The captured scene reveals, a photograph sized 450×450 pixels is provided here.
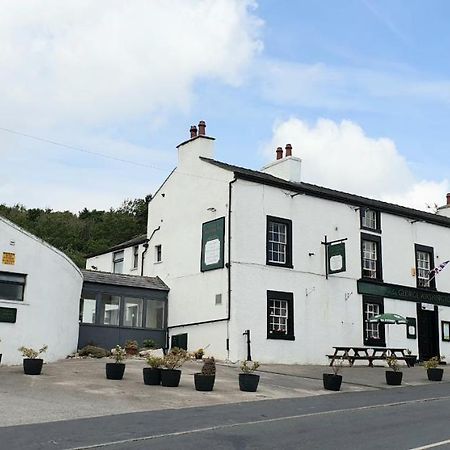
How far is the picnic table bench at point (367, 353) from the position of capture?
26.2 m

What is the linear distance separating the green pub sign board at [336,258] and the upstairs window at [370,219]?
2.88 m

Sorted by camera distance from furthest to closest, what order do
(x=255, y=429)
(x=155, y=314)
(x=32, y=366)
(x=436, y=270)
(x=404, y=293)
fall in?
(x=436, y=270) < (x=404, y=293) < (x=155, y=314) < (x=32, y=366) < (x=255, y=429)

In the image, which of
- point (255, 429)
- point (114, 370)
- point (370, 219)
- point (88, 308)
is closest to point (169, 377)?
point (114, 370)

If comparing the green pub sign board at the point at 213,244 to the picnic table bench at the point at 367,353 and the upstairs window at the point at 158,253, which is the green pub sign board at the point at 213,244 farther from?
the picnic table bench at the point at 367,353

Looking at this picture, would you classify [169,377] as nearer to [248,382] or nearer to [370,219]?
[248,382]

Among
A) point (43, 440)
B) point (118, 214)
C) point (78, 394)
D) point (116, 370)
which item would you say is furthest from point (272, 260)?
point (118, 214)

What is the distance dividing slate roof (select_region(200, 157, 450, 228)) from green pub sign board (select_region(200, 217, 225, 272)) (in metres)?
2.27

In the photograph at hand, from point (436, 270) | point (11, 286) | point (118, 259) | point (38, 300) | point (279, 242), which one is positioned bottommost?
point (38, 300)

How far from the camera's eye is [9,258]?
21.4m

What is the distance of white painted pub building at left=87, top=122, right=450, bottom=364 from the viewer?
26547 millimetres

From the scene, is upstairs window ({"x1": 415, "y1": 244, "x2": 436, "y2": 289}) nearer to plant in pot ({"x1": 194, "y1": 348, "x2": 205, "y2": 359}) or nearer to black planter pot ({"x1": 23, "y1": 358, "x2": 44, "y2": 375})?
plant in pot ({"x1": 194, "y1": 348, "x2": 205, "y2": 359})

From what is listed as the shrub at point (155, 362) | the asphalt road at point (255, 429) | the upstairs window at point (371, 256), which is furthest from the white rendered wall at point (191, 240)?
the asphalt road at point (255, 429)

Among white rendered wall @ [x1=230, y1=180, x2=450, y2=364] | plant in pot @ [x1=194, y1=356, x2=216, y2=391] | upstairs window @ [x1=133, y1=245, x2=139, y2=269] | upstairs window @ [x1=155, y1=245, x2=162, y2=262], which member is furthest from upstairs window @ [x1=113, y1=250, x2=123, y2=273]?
plant in pot @ [x1=194, y1=356, x2=216, y2=391]

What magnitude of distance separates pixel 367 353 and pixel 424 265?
23.9ft
